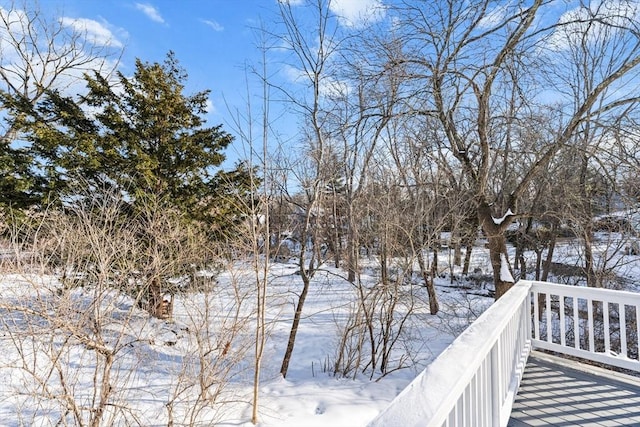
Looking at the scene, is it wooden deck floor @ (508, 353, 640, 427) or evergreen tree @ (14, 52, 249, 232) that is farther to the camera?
evergreen tree @ (14, 52, 249, 232)

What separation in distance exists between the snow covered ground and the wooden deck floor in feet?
7.44

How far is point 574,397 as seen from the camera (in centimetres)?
261

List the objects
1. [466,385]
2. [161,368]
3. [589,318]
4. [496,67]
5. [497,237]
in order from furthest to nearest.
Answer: [161,368] < [497,237] < [496,67] < [589,318] < [466,385]

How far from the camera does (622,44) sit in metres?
6.80

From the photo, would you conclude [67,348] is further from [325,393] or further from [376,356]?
[376,356]

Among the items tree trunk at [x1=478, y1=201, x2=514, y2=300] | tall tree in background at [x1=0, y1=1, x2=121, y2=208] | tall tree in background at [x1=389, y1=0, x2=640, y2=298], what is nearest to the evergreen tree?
tall tree in background at [x1=389, y1=0, x2=640, y2=298]

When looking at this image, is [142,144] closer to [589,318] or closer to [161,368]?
[161,368]

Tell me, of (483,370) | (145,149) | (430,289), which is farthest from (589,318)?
(145,149)

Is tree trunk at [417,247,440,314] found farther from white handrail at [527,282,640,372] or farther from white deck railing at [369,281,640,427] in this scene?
white deck railing at [369,281,640,427]

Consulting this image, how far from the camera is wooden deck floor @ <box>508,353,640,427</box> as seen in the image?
91.9 inches

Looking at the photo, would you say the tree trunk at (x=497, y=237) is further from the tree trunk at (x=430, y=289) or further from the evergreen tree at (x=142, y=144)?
the evergreen tree at (x=142, y=144)

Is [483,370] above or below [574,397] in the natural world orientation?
above

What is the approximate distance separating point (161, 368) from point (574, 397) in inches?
254

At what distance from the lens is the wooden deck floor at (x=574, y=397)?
2.33 metres
